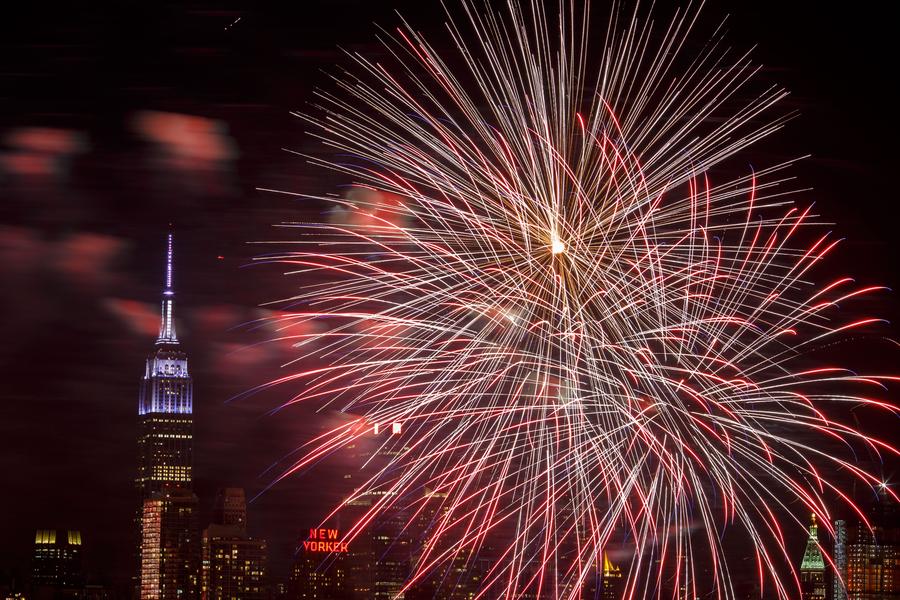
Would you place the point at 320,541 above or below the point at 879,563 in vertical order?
above

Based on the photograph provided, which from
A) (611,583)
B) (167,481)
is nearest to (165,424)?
(167,481)

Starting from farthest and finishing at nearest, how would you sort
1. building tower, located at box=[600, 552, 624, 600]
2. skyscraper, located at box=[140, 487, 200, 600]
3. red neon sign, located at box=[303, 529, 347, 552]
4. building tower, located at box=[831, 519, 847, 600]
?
skyscraper, located at box=[140, 487, 200, 600] < red neon sign, located at box=[303, 529, 347, 552] < building tower, located at box=[600, 552, 624, 600] < building tower, located at box=[831, 519, 847, 600]

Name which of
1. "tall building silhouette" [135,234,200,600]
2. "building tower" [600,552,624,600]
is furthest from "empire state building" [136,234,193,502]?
"building tower" [600,552,624,600]

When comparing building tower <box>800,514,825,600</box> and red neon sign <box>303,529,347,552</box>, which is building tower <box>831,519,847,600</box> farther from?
red neon sign <box>303,529,347,552</box>

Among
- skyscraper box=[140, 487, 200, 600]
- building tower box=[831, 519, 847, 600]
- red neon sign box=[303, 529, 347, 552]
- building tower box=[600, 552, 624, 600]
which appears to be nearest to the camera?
building tower box=[831, 519, 847, 600]

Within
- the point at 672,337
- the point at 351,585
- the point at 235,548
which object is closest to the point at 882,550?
the point at 351,585

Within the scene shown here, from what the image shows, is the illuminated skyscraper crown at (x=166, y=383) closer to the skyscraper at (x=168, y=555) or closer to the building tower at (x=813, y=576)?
the skyscraper at (x=168, y=555)

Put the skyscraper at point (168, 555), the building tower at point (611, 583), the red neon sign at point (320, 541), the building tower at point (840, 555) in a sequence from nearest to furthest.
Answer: the building tower at point (840, 555), the building tower at point (611, 583), the red neon sign at point (320, 541), the skyscraper at point (168, 555)

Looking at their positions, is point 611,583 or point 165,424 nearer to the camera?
point 611,583

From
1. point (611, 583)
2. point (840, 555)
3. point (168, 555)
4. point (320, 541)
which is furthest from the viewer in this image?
point (168, 555)

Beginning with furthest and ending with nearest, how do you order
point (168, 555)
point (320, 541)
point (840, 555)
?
point (168, 555), point (320, 541), point (840, 555)

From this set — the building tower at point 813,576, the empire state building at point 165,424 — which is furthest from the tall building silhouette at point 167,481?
the building tower at point 813,576

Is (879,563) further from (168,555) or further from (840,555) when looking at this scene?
(168,555)
